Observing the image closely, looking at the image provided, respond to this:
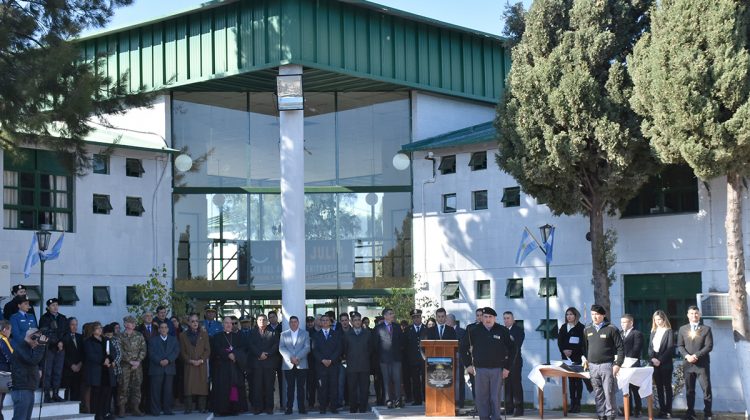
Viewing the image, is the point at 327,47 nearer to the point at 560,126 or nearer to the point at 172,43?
the point at 172,43

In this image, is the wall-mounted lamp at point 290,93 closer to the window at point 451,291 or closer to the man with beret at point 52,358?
the window at point 451,291

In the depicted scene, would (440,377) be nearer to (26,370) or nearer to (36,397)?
(26,370)

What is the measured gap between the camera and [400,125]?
92.8 ft

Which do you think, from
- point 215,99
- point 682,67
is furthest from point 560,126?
point 215,99

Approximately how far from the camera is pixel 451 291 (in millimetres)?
26484

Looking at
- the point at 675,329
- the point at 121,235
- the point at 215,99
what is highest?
the point at 215,99

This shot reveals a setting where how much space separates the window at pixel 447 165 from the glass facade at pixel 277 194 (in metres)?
1.18

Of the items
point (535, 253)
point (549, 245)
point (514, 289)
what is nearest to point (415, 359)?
point (549, 245)

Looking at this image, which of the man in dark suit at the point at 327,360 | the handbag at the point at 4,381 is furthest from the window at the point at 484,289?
the handbag at the point at 4,381

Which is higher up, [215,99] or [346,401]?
[215,99]

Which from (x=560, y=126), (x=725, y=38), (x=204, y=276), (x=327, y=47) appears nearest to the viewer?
(x=725, y=38)

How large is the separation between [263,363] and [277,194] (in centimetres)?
805

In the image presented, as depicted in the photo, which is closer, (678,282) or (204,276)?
(678,282)

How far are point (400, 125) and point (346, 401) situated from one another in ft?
30.9
